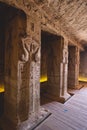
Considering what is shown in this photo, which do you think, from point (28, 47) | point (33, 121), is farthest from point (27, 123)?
point (28, 47)

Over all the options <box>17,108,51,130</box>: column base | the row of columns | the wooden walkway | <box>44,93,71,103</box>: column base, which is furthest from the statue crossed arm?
<box>44,93,71,103</box>: column base

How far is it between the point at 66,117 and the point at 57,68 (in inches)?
76.6

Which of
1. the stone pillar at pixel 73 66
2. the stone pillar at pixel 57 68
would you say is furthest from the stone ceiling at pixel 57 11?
the stone pillar at pixel 73 66

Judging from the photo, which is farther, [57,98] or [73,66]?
[73,66]

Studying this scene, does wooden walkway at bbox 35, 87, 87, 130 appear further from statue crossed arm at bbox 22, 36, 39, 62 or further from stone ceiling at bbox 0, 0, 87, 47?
stone ceiling at bbox 0, 0, 87, 47

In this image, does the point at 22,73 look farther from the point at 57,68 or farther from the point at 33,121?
the point at 57,68

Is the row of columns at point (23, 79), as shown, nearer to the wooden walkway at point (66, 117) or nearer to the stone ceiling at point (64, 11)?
the wooden walkway at point (66, 117)

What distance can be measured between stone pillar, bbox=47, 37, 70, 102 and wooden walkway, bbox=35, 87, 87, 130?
1.77 feet

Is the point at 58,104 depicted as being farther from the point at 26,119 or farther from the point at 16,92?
the point at 16,92

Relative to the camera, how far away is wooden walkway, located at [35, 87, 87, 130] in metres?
2.78

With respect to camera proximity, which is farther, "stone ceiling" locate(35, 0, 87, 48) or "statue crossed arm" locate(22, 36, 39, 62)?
"stone ceiling" locate(35, 0, 87, 48)

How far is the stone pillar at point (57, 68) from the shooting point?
15.1ft

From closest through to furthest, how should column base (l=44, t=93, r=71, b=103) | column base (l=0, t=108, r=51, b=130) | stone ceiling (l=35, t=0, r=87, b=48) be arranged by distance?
column base (l=0, t=108, r=51, b=130), stone ceiling (l=35, t=0, r=87, b=48), column base (l=44, t=93, r=71, b=103)

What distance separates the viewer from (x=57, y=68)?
15.3 feet
